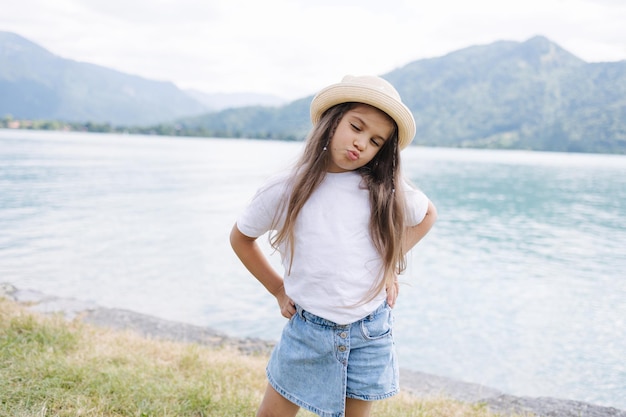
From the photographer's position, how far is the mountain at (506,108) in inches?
4208

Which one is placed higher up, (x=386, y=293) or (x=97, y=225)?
(x=386, y=293)

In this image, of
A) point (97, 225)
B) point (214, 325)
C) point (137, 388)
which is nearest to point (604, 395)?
point (214, 325)

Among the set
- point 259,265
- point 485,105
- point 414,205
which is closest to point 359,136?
point 414,205

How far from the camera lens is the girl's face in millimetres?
2053

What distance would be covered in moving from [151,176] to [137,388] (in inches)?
1314

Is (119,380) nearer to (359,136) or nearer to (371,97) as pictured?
(359,136)

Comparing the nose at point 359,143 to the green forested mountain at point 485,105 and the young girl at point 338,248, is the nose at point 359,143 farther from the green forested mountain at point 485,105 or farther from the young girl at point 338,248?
the green forested mountain at point 485,105

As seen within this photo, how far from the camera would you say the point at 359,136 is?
2064 mm

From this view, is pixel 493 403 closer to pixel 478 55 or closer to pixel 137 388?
pixel 137 388

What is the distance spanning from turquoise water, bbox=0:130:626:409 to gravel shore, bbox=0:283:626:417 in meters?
1.23

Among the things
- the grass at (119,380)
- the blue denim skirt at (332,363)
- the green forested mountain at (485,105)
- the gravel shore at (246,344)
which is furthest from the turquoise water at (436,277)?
the green forested mountain at (485,105)

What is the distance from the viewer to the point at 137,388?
3.39 metres

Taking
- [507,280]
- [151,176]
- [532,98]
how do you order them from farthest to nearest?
[532,98]
[151,176]
[507,280]

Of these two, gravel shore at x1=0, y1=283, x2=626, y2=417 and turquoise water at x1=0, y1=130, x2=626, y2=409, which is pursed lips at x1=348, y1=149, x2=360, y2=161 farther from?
gravel shore at x1=0, y1=283, x2=626, y2=417
